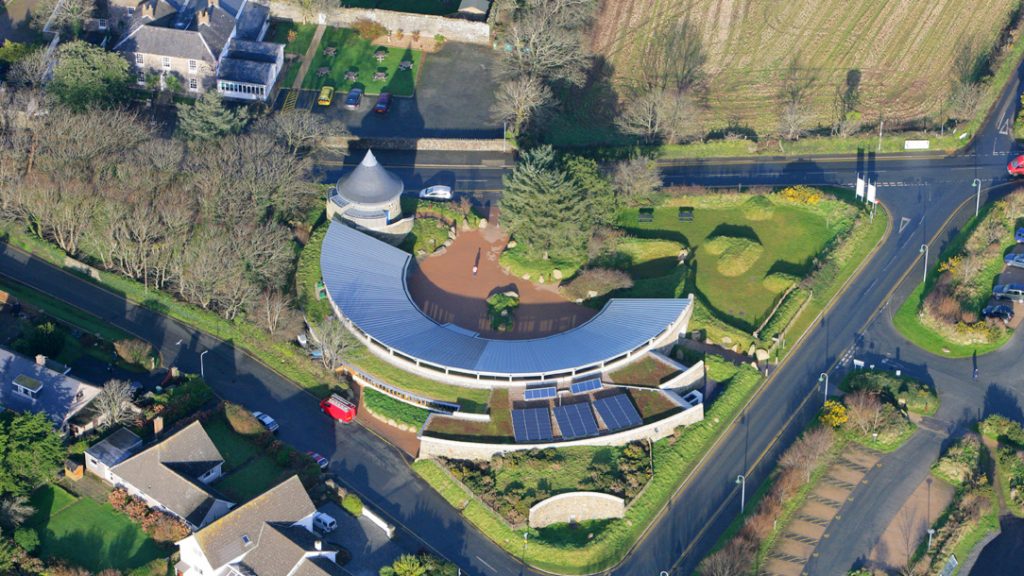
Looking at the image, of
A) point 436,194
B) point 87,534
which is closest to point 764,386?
point 436,194

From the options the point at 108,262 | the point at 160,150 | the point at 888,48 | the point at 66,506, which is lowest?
the point at 66,506

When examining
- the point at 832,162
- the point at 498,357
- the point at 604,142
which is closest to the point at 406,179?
the point at 604,142

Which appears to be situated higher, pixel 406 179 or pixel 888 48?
pixel 888 48

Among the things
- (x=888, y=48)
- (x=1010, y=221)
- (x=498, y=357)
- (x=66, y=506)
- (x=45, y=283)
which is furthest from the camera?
(x=888, y=48)

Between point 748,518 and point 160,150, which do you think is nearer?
point 748,518

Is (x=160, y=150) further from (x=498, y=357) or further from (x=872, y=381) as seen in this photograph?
(x=872, y=381)

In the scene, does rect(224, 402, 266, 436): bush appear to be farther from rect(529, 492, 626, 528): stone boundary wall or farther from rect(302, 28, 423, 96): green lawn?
rect(302, 28, 423, 96): green lawn

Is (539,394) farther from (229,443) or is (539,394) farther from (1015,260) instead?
(1015,260)
